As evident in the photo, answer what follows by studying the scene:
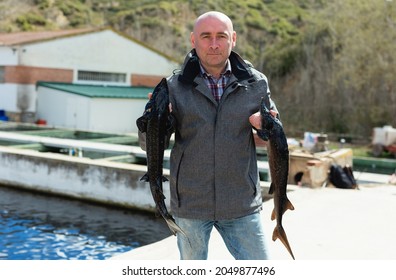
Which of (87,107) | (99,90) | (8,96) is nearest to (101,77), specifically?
(99,90)

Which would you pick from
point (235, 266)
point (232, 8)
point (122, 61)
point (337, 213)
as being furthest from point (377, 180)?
point (232, 8)

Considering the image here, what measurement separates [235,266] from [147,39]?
1814 inches

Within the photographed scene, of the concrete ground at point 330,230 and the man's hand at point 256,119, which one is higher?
the man's hand at point 256,119

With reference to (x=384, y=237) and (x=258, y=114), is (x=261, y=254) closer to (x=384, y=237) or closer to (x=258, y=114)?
(x=258, y=114)

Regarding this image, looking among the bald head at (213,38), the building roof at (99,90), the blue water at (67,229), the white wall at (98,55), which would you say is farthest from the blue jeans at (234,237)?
the white wall at (98,55)

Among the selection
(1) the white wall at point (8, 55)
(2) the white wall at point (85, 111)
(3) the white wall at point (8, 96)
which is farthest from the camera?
(3) the white wall at point (8, 96)

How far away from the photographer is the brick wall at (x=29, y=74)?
28391mm

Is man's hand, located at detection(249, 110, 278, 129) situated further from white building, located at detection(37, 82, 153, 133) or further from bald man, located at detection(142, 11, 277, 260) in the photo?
white building, located at detection(37, 82, 153, 133)

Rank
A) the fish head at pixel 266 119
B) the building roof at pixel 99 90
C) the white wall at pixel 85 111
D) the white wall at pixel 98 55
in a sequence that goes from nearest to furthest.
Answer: the fish head at pixel 266 119, the white wall at pixel 85 111, the building roof at pixel 99 90, the white wall at pixel 98 55

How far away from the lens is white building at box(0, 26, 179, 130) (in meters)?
28.5

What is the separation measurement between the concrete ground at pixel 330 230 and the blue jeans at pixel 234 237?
9.04ft

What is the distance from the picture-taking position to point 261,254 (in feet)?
10.6

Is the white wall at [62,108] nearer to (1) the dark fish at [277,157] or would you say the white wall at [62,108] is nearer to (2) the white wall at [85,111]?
(2) the white wall at [85,111]

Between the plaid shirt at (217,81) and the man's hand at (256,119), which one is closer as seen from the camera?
the man's hand at (256,119)
